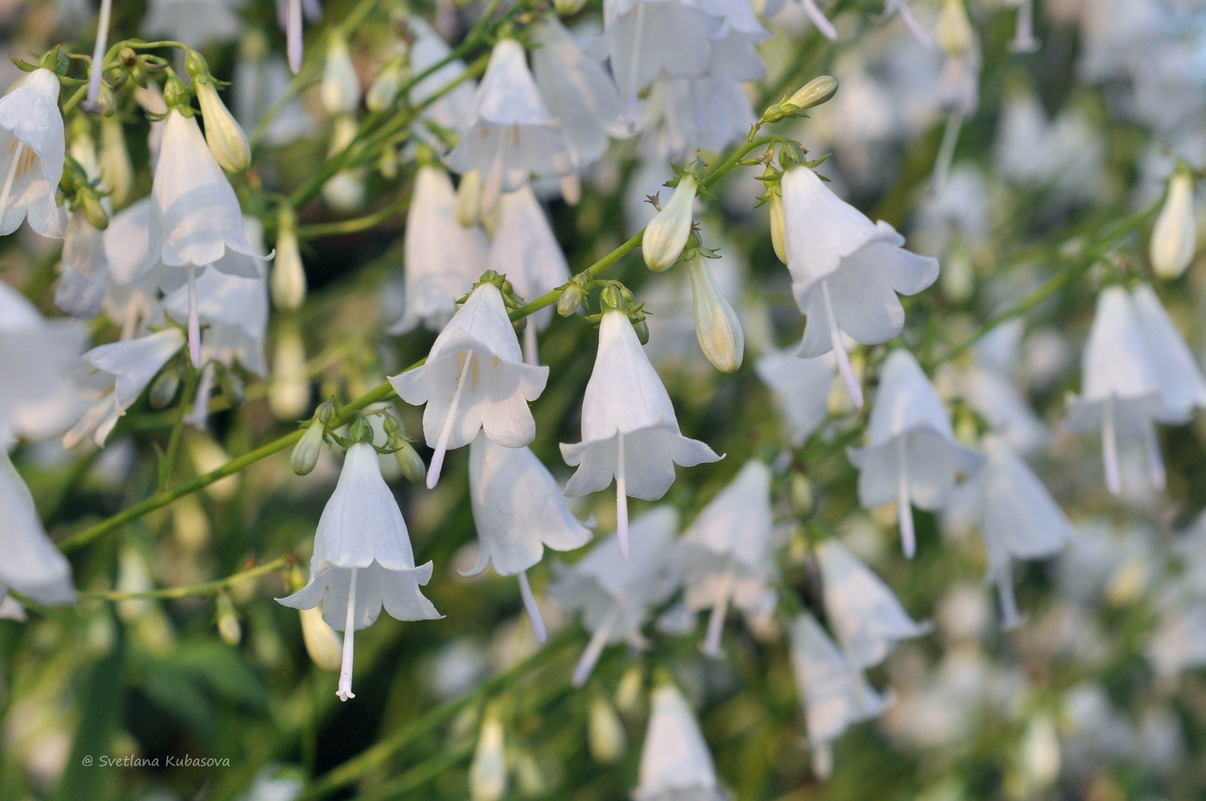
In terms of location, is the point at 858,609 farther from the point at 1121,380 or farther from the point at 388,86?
the point at 388,86

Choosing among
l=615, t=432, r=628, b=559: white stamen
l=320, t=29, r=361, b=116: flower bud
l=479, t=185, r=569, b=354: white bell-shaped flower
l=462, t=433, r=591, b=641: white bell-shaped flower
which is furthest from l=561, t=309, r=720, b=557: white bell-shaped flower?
l=320, t=29, r=361, b=116: flower bud

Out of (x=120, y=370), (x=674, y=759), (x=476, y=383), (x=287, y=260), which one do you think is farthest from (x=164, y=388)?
(x=674, y=759)

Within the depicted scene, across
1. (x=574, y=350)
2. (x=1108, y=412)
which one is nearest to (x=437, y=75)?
(x=574, y=350)

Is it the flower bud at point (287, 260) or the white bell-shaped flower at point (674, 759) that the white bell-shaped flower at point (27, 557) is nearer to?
the flower bud at point (287, 260)

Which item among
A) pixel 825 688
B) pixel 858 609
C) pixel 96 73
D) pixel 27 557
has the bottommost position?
pixel 825 688

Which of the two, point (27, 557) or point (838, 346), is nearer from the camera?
point (27, 557)

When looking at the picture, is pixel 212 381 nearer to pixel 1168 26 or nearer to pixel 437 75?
pixel 437 75

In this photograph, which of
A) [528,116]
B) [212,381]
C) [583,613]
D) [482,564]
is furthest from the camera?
[583,613]
